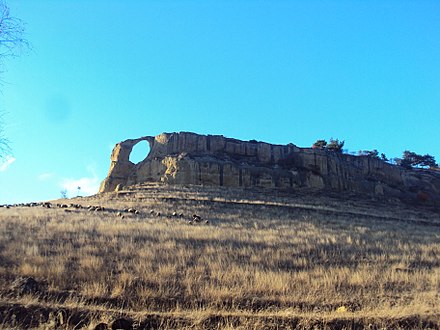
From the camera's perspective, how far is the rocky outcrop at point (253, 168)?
52.7 m

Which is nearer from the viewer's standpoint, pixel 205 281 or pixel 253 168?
pixel 205 281

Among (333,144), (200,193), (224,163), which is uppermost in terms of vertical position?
(333,144)

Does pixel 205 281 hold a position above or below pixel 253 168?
below

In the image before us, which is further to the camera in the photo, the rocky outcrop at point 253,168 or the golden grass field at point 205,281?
the rocky outcrop at point 253,168

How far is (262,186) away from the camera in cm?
5297

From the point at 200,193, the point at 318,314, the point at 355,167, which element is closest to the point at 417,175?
the point at 355,167

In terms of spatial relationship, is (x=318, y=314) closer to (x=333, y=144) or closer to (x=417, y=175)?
(x=417, y=175)

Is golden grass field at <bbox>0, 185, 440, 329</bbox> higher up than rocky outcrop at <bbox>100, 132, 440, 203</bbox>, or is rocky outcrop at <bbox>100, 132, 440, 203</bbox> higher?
rocky outcrop at <bbox>100, 132, 440, 203</bbox>

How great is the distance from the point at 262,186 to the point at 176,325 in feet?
155

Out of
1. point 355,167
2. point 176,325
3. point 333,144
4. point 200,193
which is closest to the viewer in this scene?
point 176,325

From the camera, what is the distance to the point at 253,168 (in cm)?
5578

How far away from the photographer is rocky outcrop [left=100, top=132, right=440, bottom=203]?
173 ft

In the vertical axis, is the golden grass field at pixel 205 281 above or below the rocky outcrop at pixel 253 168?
below

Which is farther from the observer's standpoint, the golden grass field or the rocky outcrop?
the rocky outcrop
